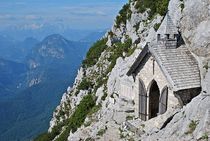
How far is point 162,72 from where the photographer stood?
25.6 meters

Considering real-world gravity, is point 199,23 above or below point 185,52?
above

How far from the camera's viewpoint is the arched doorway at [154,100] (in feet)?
92.0

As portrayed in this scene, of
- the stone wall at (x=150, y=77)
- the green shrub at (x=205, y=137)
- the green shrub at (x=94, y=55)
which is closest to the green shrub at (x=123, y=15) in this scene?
the green shrub at (x=94, y=55)

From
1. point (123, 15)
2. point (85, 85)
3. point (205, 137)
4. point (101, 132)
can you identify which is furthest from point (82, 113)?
point (205, 137)

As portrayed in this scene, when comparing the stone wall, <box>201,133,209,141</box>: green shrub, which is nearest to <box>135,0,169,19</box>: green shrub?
the stone wall

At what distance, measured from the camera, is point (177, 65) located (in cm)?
2534

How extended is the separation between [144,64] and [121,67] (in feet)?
50.1

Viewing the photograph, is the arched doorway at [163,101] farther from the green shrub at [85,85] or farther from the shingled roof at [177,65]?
the green shrub at [85,85]

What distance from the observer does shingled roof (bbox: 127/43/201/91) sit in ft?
80.8

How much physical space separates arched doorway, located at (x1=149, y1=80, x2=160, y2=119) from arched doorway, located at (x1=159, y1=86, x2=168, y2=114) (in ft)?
5.88

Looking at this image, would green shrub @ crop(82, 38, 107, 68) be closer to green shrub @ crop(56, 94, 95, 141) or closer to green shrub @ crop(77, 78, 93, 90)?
green shrub @ crop(77, 78, 93, 90)

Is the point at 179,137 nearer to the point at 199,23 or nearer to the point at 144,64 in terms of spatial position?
the point at 144,64

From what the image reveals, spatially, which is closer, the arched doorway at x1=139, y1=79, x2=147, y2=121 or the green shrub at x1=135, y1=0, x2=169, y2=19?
the arched doorway at x1=139, y1=79, x2=147, y2=121

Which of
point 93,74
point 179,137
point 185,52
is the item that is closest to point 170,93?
point 185,52
